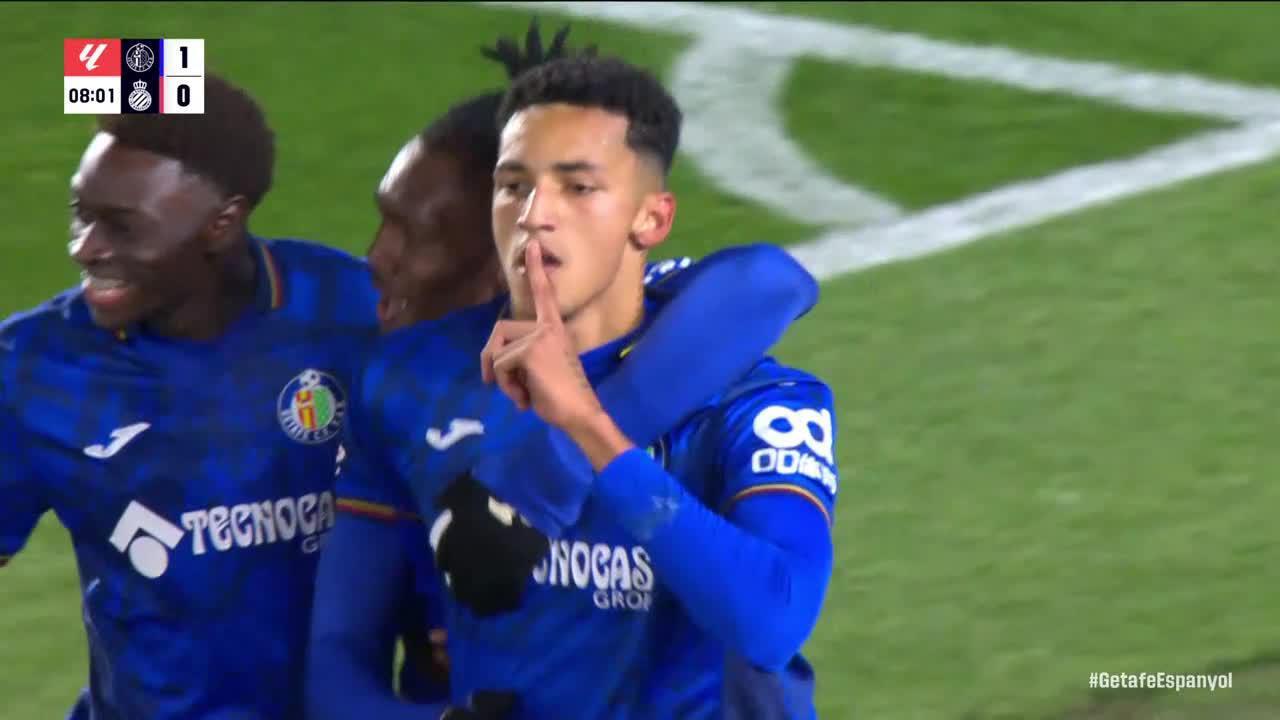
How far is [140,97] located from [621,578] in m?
1.61

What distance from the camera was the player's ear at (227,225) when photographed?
416 cm

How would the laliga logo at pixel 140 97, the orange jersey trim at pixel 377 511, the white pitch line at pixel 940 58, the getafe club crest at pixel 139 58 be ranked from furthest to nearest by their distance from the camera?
the white pitch line at pixel 940 58
the getafe club crest at pixel 139 58
the laliga logo at pixel 140 97
the orange jersey trim at pixel 377 511

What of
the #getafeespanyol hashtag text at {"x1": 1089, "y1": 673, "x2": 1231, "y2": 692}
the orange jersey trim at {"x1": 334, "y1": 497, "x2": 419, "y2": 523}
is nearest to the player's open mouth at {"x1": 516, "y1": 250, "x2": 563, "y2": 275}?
the orange jersey trim at {"x1": 334, "y1": 497, "x2": 419, "y2": 523}

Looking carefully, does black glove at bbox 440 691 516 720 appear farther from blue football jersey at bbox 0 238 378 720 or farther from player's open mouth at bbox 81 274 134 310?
player's open mouth at bbox 81 274 134 310

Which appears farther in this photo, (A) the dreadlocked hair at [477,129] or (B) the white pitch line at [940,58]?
(B) the white pitch line at [940,58]

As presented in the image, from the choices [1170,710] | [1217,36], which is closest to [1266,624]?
[1170,710]

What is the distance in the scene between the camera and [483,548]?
3.52 meters

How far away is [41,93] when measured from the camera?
1040cm

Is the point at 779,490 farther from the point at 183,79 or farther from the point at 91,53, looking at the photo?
the point at 91,53

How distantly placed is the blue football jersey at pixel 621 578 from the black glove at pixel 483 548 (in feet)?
0.08

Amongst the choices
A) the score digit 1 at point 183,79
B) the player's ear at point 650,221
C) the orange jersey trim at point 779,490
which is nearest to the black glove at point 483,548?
the orange jersey trim at point 779,490

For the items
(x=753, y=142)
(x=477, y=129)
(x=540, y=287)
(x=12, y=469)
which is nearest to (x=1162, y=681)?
(x=477, y=129)

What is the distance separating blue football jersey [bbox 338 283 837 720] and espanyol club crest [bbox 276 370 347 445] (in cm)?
50

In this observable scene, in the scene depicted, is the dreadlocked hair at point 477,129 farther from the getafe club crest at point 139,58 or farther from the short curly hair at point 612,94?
the getafe club crest at point 139,58
